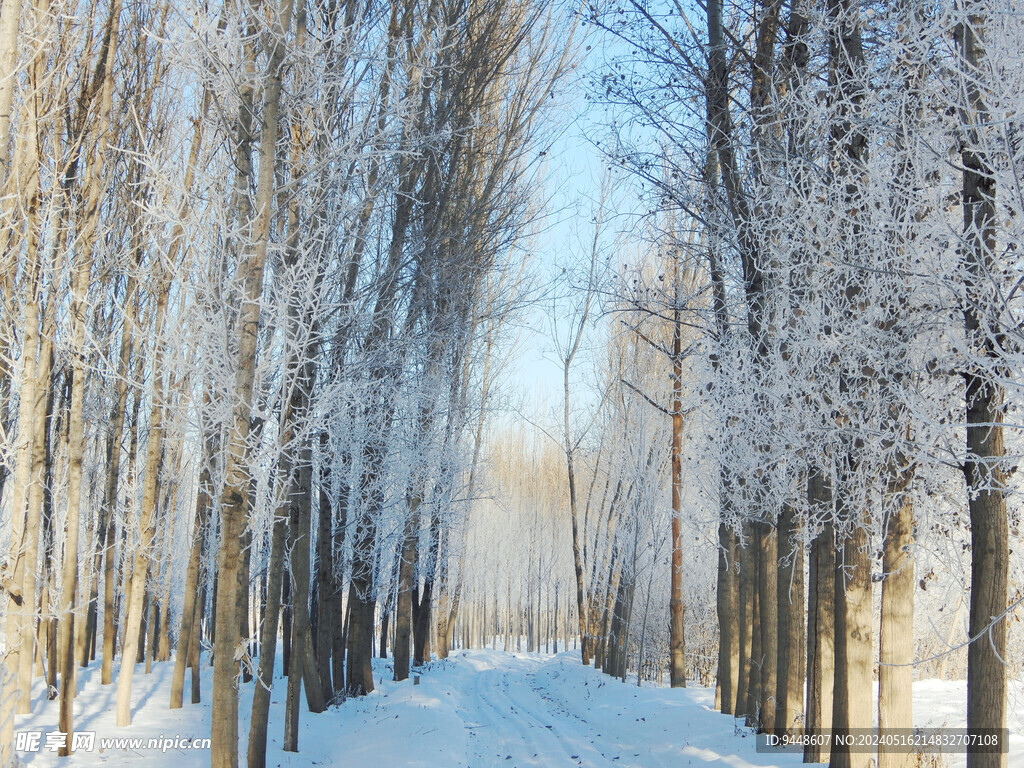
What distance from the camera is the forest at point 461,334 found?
5.48 meters

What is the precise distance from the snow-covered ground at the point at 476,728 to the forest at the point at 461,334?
112 mm

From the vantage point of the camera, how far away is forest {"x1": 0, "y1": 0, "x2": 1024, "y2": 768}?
18.0 feet

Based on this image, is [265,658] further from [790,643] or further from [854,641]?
[790,643]

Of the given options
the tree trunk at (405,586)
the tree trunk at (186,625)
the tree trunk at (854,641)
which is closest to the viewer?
the tree trunk at (854,641)

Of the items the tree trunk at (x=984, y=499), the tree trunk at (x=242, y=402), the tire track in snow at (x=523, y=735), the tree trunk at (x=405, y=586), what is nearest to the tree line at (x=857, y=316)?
the tree trunk at (x=984, y=499)

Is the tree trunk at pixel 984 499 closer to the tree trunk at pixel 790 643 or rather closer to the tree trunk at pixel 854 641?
the tree trunk at pixel 854 641

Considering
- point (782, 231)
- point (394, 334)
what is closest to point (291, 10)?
point (782, 231)

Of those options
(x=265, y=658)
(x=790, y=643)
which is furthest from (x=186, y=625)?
(x=790, y=643)

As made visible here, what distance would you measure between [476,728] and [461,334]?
8.33 m

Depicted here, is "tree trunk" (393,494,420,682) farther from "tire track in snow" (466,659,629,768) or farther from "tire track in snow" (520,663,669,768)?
"tire track in snow" (520,663,669,768)

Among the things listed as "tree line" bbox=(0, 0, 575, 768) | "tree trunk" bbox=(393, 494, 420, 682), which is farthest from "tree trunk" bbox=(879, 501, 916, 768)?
"tree trunk" bbox=(393, 494, 420, 682)

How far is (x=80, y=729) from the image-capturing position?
1038cm

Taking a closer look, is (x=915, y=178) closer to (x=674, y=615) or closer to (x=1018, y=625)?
(x=1018, y=625)

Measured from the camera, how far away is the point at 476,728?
12500 millimetres
